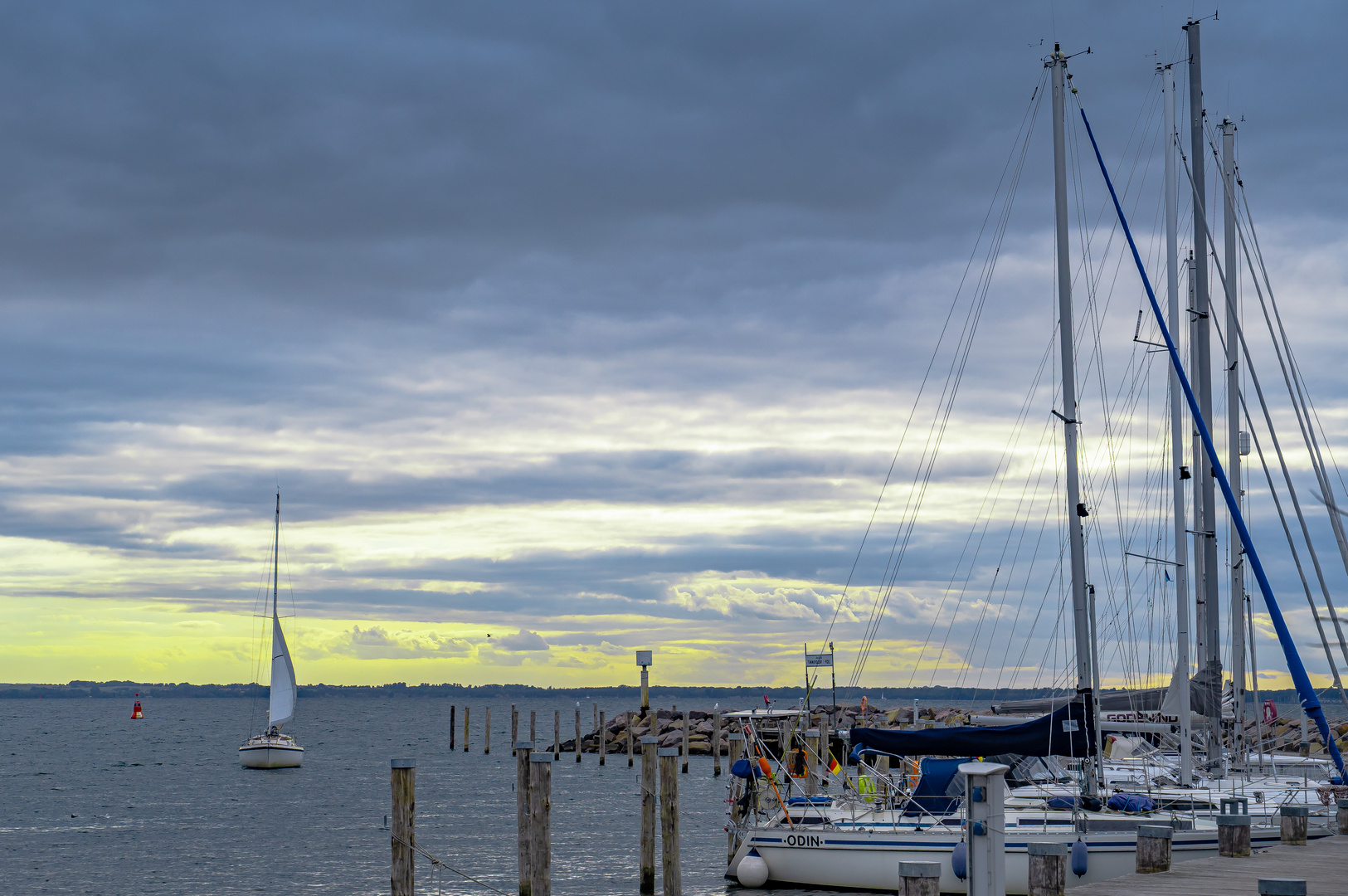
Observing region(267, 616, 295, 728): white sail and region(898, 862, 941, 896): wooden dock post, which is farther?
region(267, 616, 295, 728): white sail

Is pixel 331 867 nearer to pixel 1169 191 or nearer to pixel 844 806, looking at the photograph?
pixel 844 806

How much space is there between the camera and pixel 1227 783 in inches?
1029

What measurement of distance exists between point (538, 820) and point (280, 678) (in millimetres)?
48854

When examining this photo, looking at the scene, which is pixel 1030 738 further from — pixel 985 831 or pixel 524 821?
pixel 985 831

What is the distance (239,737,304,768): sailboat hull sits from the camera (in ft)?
228

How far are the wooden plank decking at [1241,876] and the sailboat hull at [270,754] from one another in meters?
60.3

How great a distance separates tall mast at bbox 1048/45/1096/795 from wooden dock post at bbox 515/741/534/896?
10213 mm

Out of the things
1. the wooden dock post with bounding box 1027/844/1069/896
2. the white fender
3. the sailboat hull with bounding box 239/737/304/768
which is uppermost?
Answer: the wooden dock post with bounding box 1027/844/1069/896

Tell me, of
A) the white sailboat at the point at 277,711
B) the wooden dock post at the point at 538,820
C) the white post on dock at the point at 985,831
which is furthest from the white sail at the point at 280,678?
the white post on dock at the point at 985,831

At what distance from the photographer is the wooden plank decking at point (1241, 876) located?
13.9m

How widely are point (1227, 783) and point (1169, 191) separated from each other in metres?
13.4

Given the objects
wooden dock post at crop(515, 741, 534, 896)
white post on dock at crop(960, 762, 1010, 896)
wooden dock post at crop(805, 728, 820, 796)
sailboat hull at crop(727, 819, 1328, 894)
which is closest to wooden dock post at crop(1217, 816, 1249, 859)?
sailboat hull at crop(727, 819, 1328, 894)

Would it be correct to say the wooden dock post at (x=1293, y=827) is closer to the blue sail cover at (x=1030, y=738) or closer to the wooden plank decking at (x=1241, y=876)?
the wooden plank decking at (x=1241, y=876)

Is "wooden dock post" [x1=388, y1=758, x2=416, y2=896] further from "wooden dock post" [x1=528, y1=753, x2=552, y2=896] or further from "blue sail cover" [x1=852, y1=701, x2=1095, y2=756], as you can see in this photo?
"blue sail cover" [x1=852, y1=701, x2=1095, y2=756]
